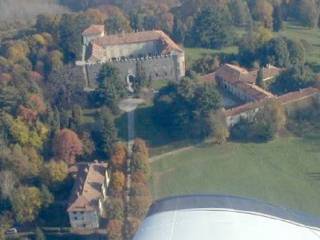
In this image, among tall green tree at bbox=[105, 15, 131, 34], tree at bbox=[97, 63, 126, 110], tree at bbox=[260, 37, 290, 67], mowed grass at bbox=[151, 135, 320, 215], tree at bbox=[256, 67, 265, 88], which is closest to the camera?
mowed grass at bbox=[151, 135, 320, 215]

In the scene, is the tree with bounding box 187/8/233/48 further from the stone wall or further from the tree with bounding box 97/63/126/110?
the tree with bounding box 97/63/126/110

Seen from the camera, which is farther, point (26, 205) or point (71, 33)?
point (71, 33)

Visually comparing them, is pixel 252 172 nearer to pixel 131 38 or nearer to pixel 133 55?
pixel 133 55

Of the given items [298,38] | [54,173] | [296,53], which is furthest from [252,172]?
[298,38]

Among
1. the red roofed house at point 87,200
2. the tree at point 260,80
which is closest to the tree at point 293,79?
the tree at point 260,80

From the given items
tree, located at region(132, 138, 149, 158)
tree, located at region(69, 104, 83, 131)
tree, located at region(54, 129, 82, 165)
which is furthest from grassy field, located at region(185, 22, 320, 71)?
tree, located at region(54, 129, 82, 165)

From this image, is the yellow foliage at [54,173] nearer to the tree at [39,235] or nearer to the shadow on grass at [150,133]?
the tree at [39,235]

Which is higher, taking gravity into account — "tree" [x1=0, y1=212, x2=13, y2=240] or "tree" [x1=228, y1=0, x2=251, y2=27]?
"tree" [x1=228, y1=0, x2=251, y2=27]
